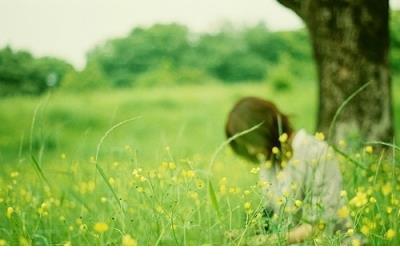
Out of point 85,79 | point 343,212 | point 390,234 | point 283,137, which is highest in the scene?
point 85,79

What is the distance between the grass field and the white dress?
6 cm

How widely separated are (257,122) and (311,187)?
1.12 feet

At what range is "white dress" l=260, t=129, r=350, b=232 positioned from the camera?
93.2 inches

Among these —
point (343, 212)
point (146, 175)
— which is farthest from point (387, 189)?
point (146, 175)

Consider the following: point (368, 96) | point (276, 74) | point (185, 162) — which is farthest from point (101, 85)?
point (368, 96)

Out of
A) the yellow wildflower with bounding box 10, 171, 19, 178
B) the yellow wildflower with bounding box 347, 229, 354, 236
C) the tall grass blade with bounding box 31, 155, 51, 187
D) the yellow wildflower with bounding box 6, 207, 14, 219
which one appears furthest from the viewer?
the yellow wildflower with bounding box 10, 171, 19, 178

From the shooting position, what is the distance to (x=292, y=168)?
2.46 m

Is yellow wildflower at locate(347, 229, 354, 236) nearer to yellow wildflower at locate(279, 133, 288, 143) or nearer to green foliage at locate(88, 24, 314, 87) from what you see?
yellow wildflower at locate(279, 133, 288, 143)

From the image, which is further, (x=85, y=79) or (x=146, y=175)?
(x=85, y=79)

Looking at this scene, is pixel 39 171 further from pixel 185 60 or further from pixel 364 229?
pixel 364 229

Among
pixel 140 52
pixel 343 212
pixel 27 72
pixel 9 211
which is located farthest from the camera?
pixel 140 52

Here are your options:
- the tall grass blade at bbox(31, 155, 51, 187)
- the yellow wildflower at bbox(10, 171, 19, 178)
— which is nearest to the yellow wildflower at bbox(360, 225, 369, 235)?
the tall grass blade at bbox(31, 155, 51, 187)

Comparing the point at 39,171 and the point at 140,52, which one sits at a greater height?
the point at 140,52

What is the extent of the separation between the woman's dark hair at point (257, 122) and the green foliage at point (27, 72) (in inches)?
35.4
